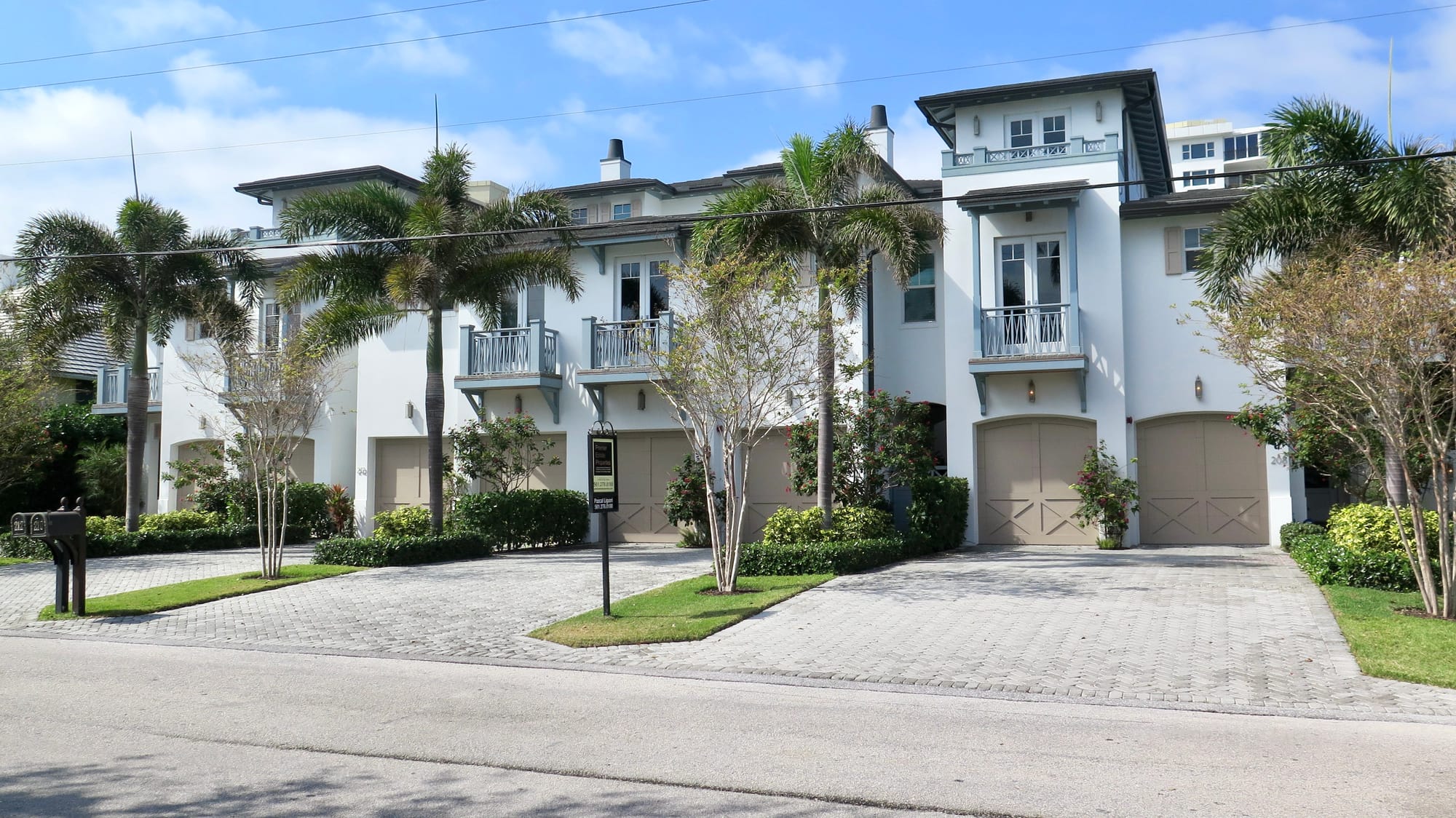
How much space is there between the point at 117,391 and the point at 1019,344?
22.5m

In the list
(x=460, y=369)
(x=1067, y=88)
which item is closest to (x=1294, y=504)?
(x=1067, y=88)

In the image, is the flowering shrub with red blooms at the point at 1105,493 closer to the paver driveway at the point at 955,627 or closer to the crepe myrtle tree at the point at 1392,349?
the paver driveway at the point at 955,627

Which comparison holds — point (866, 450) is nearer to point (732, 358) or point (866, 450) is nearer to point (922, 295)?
point (922, 295)

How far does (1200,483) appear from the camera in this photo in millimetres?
20656

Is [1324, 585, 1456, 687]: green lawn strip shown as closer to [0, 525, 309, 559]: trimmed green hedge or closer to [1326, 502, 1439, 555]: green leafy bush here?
Answer: [1326, 502, 1439, 555]: green leafy bush

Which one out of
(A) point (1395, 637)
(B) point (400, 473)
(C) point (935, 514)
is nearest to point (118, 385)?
(B) point (400, 473)

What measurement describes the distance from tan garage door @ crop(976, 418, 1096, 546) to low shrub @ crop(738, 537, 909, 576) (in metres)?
6.16

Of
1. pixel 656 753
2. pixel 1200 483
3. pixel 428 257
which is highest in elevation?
pixel 428 257

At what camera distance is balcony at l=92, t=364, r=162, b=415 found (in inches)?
1129

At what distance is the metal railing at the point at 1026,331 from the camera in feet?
67.1

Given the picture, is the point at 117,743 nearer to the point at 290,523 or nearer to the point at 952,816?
the point at 952,816

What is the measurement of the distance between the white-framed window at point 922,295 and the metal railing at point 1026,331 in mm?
1807

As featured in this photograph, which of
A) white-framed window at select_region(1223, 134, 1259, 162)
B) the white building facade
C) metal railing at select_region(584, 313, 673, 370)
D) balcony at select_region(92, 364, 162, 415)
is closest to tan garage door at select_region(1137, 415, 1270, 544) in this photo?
the white building facade

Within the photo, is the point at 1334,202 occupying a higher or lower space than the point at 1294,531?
higher
